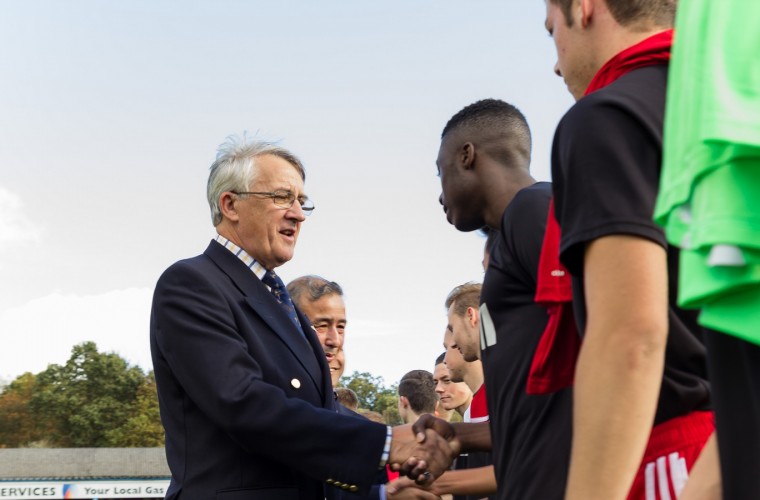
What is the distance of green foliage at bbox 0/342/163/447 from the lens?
8856 cm

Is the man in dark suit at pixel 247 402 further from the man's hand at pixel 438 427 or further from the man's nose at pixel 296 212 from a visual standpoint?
the man's nose at pixel 296 212

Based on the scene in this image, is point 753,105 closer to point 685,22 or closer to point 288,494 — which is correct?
point 685,22

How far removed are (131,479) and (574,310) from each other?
58.1 metres

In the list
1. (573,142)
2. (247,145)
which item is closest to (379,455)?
(247,145)

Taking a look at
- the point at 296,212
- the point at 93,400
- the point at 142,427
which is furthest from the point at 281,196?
the point at 93,400

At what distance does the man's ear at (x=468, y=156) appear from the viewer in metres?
3.73

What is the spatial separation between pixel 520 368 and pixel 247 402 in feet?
4.73

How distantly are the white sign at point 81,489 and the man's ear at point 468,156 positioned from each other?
51.9 m

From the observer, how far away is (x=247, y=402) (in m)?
3.99

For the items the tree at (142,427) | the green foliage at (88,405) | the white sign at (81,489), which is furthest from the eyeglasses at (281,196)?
the green foliage at (88,405)

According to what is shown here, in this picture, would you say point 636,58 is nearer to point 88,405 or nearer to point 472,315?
point 472,315

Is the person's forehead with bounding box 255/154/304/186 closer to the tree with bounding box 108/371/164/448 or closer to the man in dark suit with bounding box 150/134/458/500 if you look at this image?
the man in dark suit with bounding box 150/134/458/500

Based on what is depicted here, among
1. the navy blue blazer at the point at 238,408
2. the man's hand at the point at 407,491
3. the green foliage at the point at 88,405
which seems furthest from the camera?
the green foliage at the point at 88,405

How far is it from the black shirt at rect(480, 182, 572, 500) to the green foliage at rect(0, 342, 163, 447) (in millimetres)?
86653
